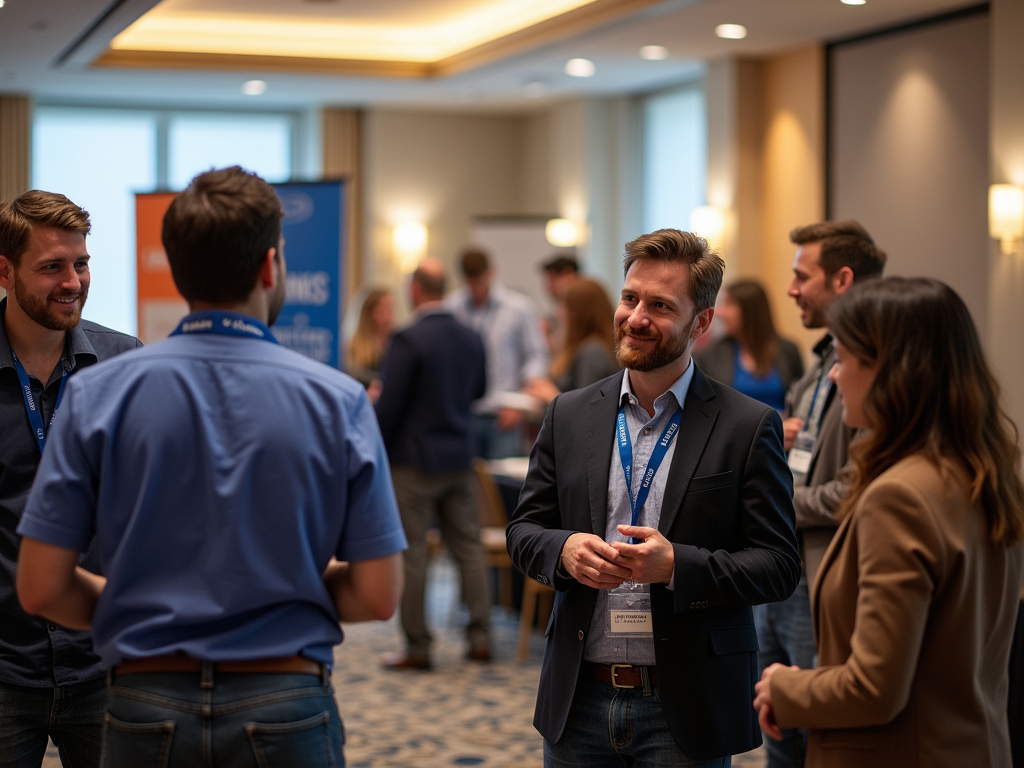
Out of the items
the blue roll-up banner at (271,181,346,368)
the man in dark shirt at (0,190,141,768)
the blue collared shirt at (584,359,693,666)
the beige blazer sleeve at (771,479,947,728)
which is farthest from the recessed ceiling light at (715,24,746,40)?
the beige blazer sleeve at (771,479,947,728)

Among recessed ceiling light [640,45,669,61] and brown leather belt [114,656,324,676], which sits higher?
recessed ceiling light [640,45,669,61]

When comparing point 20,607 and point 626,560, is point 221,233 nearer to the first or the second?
point 626,560

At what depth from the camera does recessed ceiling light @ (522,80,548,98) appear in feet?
34.5

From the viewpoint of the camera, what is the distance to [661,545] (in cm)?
200

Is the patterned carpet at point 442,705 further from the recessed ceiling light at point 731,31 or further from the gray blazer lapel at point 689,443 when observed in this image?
the recessed ceiling light at point 731,31

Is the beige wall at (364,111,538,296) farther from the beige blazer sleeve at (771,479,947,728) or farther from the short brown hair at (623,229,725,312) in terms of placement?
the beige blazer sleeve at (771,479,947,728)

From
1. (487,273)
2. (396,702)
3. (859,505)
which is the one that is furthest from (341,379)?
(487,273)

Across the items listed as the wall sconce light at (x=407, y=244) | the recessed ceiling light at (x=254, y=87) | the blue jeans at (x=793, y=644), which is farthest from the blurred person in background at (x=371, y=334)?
the blue jeans at (x=793, y=644)

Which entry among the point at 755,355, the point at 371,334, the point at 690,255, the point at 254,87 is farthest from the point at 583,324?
the point at 254,87

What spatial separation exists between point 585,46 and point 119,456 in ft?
25.0

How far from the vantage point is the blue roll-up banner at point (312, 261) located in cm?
501

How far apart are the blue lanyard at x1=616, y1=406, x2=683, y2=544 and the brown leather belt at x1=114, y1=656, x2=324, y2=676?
76 centimetres

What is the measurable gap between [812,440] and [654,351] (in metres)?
1.11

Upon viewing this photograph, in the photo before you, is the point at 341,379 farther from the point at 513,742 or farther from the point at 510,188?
the point at 510,188
